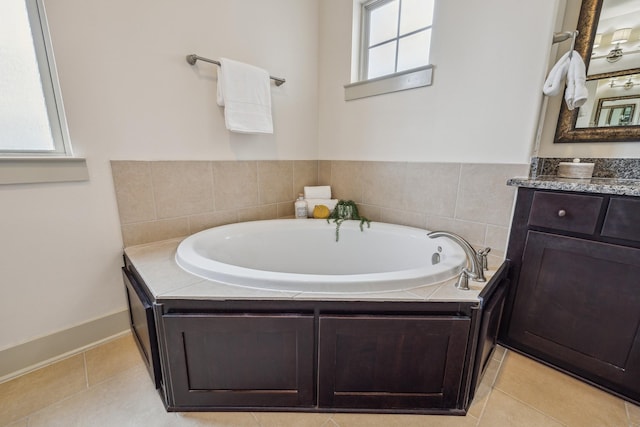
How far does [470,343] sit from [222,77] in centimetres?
178

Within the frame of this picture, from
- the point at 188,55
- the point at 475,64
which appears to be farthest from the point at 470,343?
the point at 188,55

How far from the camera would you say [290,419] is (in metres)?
1.02

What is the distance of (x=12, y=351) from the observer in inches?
47.0

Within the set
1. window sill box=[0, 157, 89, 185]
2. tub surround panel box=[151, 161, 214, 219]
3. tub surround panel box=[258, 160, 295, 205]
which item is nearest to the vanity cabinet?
tub surround panel box=[258, 160, 295, 205]

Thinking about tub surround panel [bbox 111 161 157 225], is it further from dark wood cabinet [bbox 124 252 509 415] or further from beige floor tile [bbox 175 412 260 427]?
beige floor tile [bbox 175 412 260 427]

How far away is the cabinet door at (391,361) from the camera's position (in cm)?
92

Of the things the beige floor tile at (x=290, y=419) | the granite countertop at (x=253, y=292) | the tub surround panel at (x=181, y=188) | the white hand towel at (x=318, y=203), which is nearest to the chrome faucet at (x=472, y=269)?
the granite countertop at (x=253, y=292)

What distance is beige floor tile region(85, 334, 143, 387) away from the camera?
1.23 m

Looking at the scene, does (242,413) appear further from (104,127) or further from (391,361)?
(104,127)

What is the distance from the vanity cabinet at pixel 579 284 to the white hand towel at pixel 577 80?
0.44 metres

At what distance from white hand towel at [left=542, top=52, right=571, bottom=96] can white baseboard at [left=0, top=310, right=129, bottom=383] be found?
2.44 metres

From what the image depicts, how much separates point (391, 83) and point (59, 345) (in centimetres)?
236

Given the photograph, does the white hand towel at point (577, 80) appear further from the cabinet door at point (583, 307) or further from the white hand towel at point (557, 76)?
the cabinet door at point (583, 307)

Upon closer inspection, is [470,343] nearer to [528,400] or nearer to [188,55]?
[528,400]
